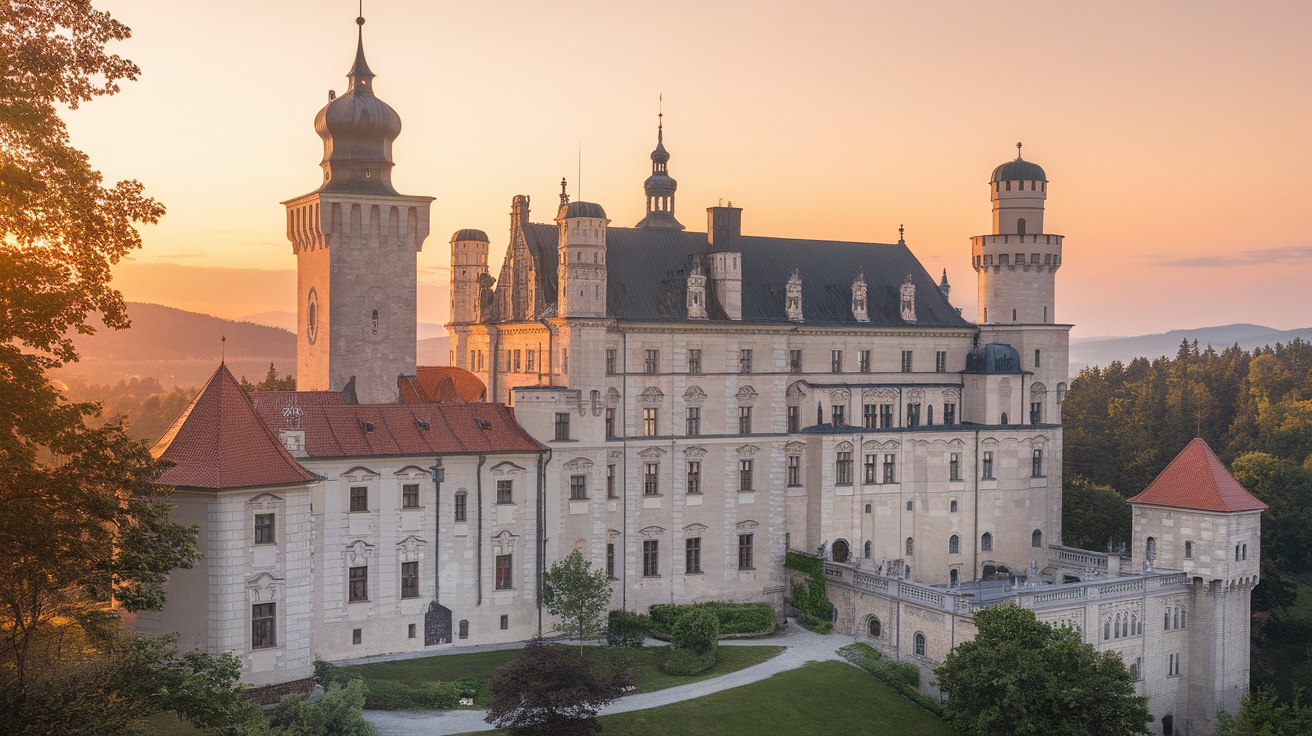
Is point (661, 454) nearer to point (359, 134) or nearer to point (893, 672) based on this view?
point (893, 672)

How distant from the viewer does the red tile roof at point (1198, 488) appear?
6369 cm

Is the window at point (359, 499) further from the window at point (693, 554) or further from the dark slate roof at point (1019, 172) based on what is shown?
the dark slate roof at point (1019, 172)

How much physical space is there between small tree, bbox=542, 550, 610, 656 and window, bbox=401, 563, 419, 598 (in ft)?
18.8

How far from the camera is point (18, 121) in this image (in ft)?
87.8

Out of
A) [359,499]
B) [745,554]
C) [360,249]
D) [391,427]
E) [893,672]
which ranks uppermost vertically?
[360,249]

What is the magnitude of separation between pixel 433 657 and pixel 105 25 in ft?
102

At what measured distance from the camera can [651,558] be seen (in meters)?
61.6

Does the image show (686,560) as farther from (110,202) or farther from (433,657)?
(110,202)

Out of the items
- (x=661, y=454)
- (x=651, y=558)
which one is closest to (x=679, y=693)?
(x=651, y=558)

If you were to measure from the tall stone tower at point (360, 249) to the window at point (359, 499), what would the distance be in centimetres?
910

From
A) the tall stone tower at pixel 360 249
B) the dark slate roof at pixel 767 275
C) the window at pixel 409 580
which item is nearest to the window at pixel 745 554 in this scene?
the dark slate roof at pixel 767 275

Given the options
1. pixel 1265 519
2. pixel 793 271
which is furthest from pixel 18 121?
pixel 1265 519

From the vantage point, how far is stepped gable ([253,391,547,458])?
2048 inches

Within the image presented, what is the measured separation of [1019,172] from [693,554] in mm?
30268
